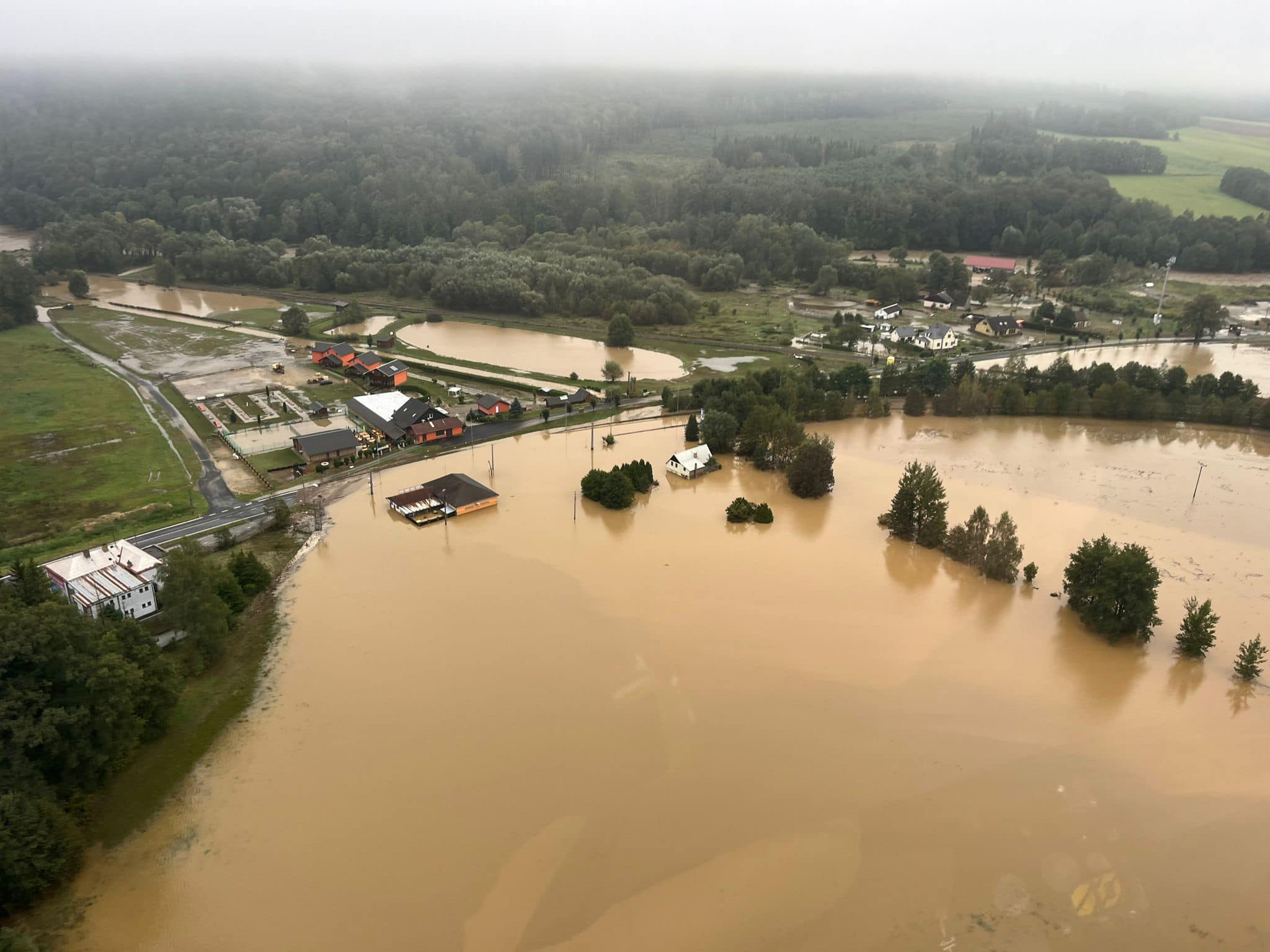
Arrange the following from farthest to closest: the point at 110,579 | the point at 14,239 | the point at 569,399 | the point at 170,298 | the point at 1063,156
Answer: the point at 1063,156 < the point at 14,239 < the point at 170,298 < the point at 569,399 < the point at 110,579

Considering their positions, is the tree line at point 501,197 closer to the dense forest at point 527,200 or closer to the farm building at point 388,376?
the dense forest at point 527,200

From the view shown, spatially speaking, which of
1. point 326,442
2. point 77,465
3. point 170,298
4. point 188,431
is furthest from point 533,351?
point 170,298

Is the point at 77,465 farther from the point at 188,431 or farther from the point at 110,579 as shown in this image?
the point at 110,579

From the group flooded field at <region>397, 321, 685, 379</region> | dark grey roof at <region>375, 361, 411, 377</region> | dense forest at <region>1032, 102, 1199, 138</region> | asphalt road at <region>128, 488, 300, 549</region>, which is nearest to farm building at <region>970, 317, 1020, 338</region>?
flooded field at <region>397, 321, 685, 379</region>

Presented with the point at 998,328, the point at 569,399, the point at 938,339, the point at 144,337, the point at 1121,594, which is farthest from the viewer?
the point at 998,328

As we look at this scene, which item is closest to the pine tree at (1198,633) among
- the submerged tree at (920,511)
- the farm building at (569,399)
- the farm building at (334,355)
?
the submerged tree at (920,511)

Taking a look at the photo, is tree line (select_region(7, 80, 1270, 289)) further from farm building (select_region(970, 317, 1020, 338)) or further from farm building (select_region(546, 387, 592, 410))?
farm building (select_region(546, 387, 592, 410))
